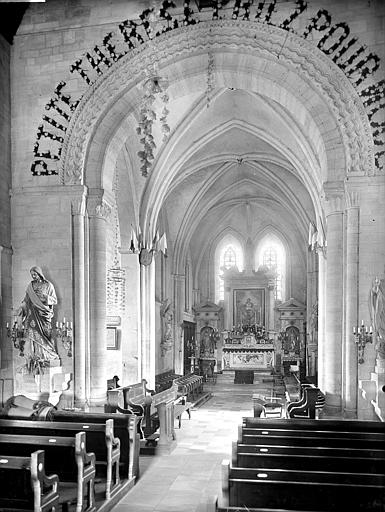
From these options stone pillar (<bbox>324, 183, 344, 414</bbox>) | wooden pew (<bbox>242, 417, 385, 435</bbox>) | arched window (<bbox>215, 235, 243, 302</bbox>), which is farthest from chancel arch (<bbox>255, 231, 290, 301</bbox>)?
wooden pew (<bbox>242, 417, 385, 435</bbox>)

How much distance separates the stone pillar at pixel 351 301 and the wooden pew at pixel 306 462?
4.48 metres

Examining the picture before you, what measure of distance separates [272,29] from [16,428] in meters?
9.32

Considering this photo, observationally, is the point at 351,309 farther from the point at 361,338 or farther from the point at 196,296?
the point at 196,296

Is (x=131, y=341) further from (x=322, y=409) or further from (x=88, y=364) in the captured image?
(x=322, y=409)

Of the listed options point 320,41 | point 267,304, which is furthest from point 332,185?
point 267,304

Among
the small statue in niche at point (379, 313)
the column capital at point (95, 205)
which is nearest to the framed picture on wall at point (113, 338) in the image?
the column capital at point (95, 205)

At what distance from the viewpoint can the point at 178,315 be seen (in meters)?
27.4

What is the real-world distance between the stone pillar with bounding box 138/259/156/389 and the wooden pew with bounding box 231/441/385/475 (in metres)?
12.7

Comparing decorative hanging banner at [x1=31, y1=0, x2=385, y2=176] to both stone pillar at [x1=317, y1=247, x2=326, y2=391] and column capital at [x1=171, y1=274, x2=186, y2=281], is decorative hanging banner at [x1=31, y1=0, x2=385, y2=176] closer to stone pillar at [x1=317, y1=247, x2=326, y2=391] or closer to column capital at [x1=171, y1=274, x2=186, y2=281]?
stone pillar at [x1=317, y1=247, x2=326, y2=391]

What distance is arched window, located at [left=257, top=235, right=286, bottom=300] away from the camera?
106 ft

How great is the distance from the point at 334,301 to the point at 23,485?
7.95 meters

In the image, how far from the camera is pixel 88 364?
12297 millimetres

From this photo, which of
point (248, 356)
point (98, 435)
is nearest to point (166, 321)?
point (248, 356)

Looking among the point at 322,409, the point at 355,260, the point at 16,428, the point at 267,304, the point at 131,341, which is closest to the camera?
the point at 16,428
